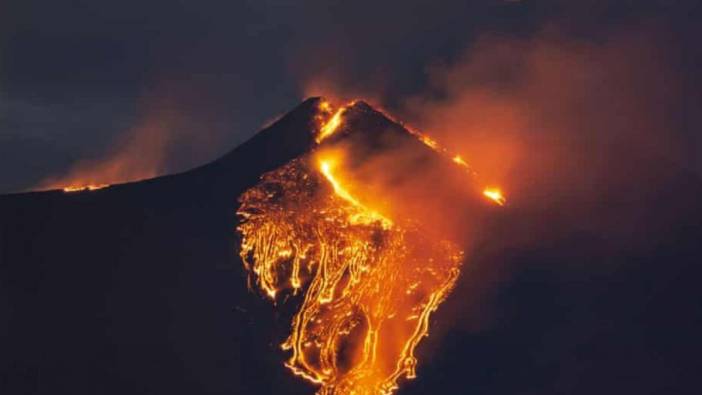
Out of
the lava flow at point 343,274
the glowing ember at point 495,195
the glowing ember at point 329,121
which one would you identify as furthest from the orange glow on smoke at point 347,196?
the glowing ember at point 495,195

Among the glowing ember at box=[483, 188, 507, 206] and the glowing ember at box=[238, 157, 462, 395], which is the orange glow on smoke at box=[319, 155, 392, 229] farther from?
the glowing ember at box=[483, 188, 507, 206]

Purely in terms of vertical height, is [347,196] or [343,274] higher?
[347,196]

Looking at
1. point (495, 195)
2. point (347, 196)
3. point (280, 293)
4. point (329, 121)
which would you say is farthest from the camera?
point (329, 121)

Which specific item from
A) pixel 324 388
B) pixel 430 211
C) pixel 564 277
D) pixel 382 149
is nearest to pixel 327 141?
pixel 382 149

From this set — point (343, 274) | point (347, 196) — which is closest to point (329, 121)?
point (347, 196)

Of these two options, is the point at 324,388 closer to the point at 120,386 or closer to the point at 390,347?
the point at 390,347

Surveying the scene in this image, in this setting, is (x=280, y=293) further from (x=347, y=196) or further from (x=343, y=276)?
(x=347, y=196)

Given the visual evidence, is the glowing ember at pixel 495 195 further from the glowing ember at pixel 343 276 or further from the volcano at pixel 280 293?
the glowing ember at pixel 343 276
